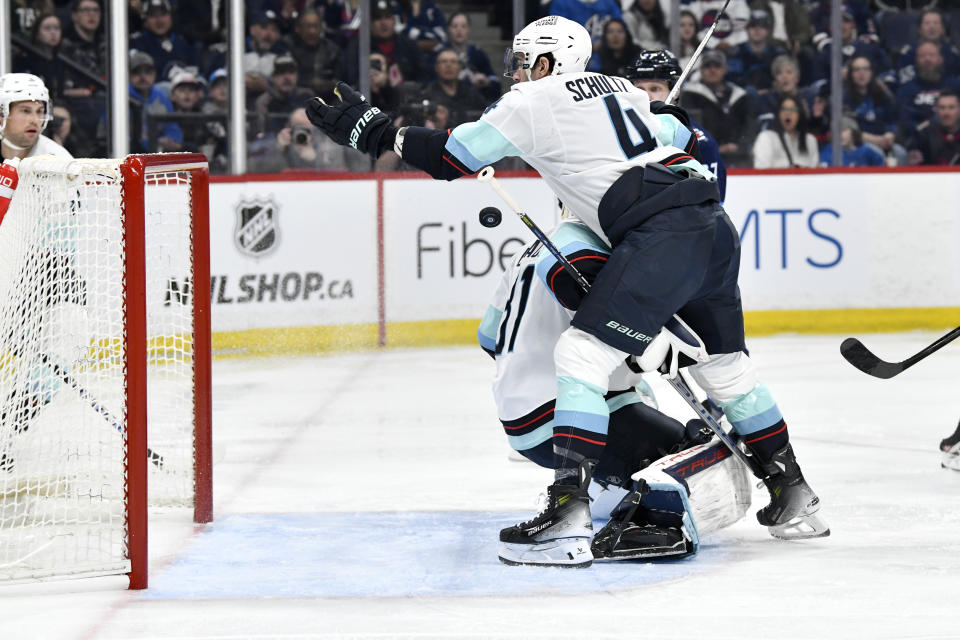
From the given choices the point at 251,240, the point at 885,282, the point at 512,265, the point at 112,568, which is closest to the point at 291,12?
the point at 251,240

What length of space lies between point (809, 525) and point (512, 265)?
2.81 ft

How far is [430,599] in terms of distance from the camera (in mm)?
2721

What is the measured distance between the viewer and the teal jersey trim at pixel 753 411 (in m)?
3.23

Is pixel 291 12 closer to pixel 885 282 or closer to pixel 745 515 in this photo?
pixel 885 282

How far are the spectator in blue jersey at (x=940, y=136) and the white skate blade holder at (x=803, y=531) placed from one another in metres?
5.56

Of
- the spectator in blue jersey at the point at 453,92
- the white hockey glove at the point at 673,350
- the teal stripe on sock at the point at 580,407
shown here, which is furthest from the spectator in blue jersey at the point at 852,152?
the teal stripe on sock at the point at 580,407

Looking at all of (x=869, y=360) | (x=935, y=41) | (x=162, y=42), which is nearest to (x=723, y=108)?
(x=935, y=41)

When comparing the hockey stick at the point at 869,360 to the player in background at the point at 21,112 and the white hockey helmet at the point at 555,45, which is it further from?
the player in background at the point at 21,112

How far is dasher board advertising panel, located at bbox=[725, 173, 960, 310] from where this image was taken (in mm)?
7449

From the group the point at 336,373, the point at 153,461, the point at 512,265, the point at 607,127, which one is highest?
the point at 607,127

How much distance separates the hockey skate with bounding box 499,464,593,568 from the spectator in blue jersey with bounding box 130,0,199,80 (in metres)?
5.20

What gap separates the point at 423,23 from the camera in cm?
807

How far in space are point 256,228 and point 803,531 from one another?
162 inches

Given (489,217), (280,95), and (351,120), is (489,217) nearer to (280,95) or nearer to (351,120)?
(351,120)
